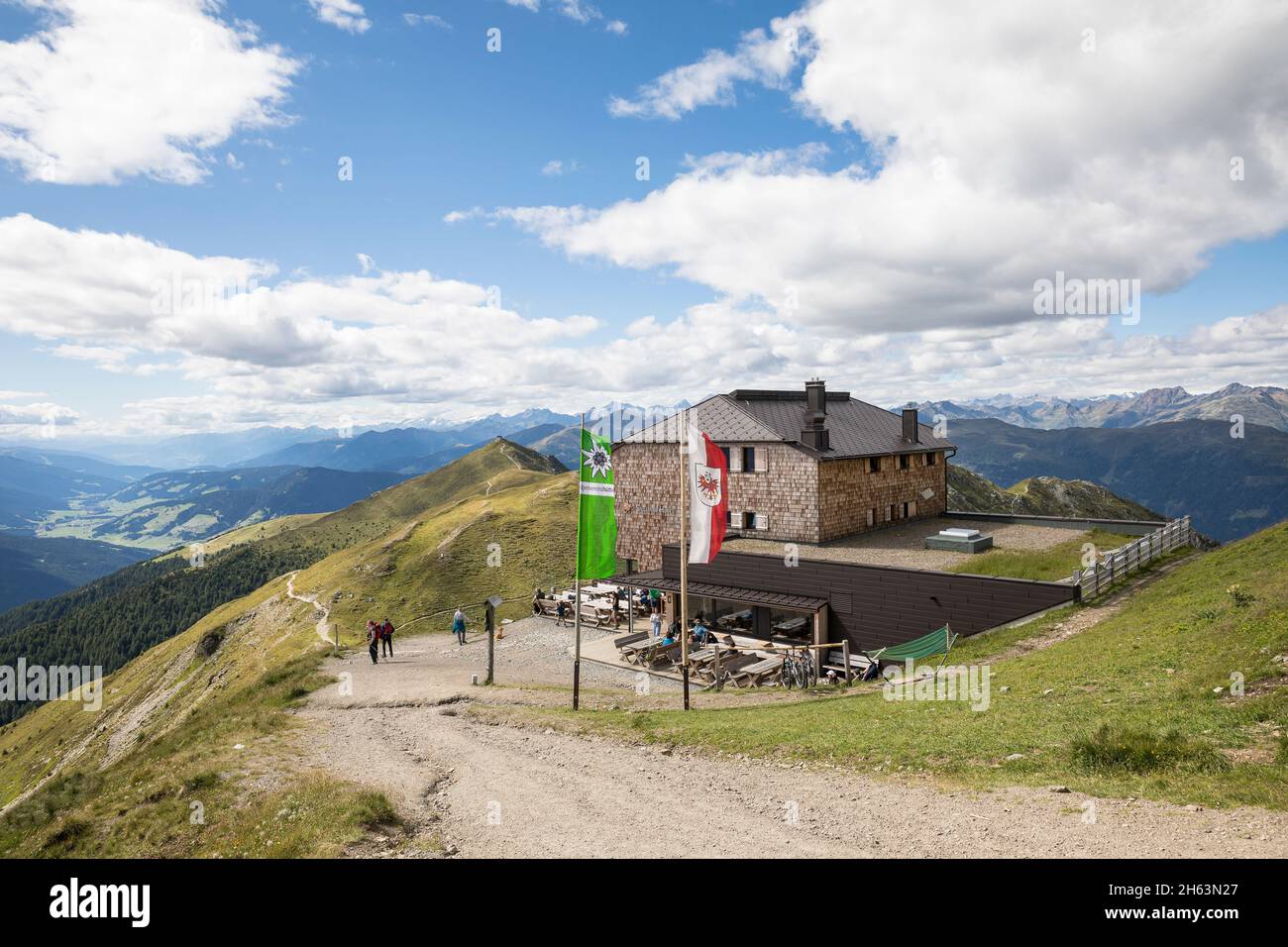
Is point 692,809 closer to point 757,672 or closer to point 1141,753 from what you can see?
point 1141,753

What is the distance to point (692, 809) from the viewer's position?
12648 mm

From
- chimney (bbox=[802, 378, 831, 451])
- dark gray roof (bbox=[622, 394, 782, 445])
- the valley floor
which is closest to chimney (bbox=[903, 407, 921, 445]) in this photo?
chimney (bbox=[802, 378, 831, 451])

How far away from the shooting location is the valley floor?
9.69 metres

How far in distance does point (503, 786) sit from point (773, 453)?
29696 mm

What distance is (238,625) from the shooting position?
86.4 m

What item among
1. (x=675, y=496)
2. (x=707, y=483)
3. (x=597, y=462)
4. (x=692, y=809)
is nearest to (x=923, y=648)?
(x=707, y=483)

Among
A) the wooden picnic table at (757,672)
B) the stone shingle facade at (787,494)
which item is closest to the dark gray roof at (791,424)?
the stone shingle facade at (787,494)

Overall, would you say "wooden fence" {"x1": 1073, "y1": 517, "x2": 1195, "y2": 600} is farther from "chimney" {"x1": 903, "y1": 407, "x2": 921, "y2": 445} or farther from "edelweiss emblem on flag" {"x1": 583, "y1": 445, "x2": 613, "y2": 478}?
"edelweiss emblem on flag" {"x1": 583, "y1": 445, "x2": 613, "y2": 478}

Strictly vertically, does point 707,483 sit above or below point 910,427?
below

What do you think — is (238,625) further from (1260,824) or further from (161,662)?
(1260,824)

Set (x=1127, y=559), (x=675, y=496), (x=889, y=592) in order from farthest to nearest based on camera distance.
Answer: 1. (x=675, y=496)
2. (x=889, y=592)
3. (x=1127, y=559)

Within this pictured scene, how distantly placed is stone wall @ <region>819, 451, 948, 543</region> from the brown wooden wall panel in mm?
5297

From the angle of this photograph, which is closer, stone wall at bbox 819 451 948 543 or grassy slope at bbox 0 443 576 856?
grassy slope at bbox 0 443 576 856

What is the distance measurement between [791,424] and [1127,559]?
20.4 meters
